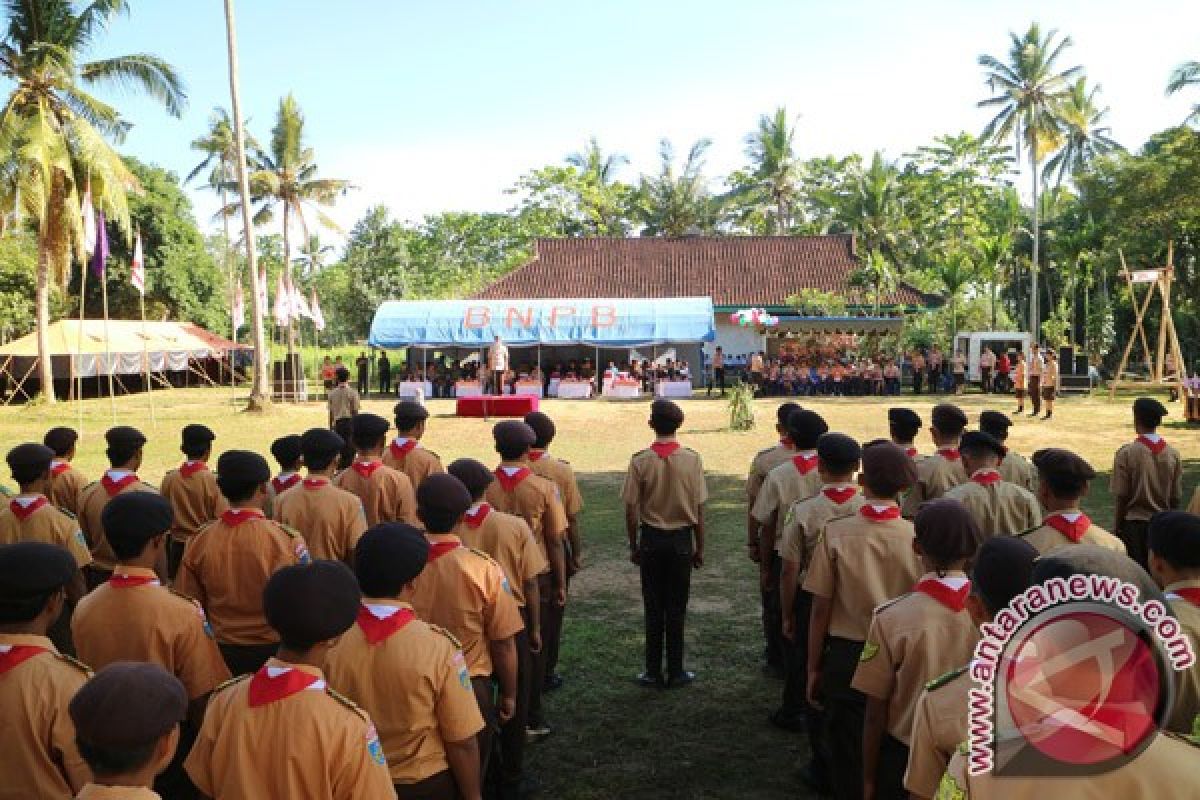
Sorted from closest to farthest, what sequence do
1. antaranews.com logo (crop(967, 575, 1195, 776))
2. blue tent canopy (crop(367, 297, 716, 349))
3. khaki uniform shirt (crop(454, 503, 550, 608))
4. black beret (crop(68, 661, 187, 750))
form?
antaranews.com logo (crop(967, 575, 1195, 776)), black beret (crop(68, 661, 187, 750)), khaki uniform shirt (crop(454, 503, 550, 608)), blue tent canopy (crop(367, 297, 716, 349))

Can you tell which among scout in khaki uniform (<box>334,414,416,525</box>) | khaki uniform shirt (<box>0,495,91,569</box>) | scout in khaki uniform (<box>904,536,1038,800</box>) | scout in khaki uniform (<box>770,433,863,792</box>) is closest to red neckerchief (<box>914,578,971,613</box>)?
scout in khaki uniform (<box>904,536,1038,800</box>)

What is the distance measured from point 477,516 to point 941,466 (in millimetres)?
3249

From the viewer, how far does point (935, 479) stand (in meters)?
5.95

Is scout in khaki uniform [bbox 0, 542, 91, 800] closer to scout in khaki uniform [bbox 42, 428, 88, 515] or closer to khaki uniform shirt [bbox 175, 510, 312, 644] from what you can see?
khaki uniform shirt [bbox 175, 510, 312, 644]

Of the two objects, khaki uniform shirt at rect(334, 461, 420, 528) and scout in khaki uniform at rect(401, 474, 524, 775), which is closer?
scout in khaki uniform at rect(401, 474, 524, 775)

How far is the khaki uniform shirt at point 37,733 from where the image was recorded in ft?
8.73

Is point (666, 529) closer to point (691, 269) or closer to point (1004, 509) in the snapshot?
point (1004, 509)

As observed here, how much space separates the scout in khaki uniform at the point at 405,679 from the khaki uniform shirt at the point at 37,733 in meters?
0.78

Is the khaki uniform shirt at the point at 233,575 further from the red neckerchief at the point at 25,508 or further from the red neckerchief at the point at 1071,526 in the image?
the red neckerchief at the point at 1071,526

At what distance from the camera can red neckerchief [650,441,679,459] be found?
5781 millimetres

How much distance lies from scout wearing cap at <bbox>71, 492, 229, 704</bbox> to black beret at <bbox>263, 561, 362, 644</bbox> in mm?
1096

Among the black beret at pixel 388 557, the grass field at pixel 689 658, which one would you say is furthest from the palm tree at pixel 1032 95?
the black beret at pixel 388 557

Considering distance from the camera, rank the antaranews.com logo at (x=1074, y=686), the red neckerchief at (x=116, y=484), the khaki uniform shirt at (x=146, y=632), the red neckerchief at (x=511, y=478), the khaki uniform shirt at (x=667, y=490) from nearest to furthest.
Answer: the antaranews.com logo at (x=1074, y=686)
the khaki uniform shirt at (x=146, y=632)
the red neckerchief at (x=511, y=478)
the red neckerchief at (x=116, y=484)
the khaki uniform shirt at (x=667, y=490)

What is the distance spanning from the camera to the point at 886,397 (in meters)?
27.5
